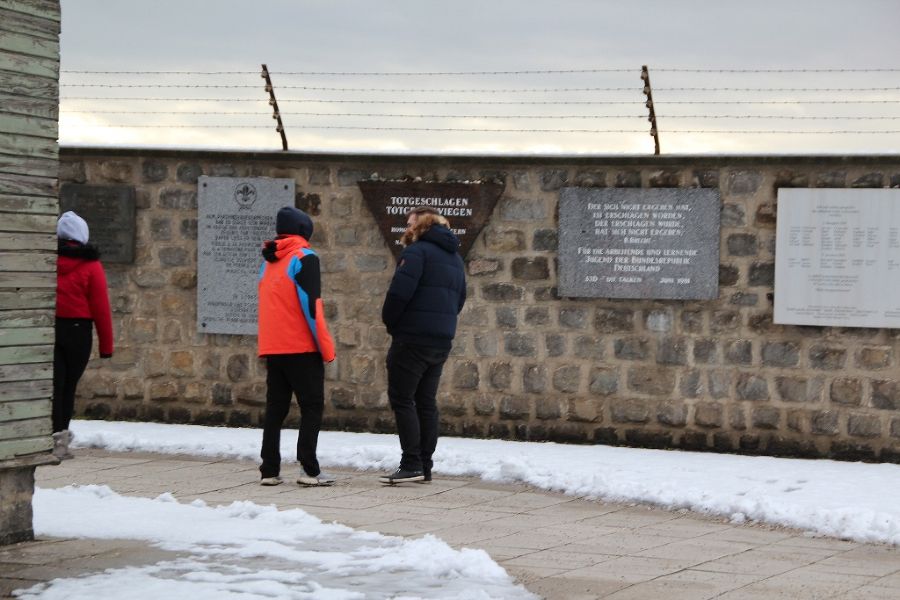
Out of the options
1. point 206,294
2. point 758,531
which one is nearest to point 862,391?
point 758,531

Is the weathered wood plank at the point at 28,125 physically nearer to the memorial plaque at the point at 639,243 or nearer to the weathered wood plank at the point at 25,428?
the weathered wood plank at the point at 25,428

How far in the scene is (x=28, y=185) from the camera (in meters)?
7.19

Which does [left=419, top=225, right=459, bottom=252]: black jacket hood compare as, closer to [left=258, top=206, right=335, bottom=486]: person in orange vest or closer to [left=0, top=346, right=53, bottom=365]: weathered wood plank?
[left=258, top=206, right=335, bottom=486]: person in orange vest

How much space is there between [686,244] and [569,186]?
39.0 inches

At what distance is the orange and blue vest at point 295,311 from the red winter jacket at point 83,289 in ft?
4.84

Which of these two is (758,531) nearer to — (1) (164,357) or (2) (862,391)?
(2) (862,391)

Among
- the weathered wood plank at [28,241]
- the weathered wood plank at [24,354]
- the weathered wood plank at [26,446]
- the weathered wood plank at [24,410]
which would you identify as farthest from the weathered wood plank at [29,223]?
the weathered wood plank at [26,446]

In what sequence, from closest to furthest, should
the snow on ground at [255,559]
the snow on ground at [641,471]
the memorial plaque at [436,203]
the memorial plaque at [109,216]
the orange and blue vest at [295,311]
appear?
the snow on ground at [255,559], the snow on ground at [641,471], the orange and blue vest at [295,311], the memorial plaque at [436,203], the memorial plaque at [109,216]

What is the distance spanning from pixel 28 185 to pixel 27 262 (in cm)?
37

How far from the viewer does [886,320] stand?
10883 mm

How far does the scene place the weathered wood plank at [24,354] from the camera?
7.10 metres

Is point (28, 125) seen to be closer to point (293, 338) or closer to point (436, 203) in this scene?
point (293, 338)

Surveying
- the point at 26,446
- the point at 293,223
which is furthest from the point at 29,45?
the point at 293,223

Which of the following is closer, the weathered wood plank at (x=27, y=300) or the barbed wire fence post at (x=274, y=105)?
the weathered wood plank at (x=27, y=300)
